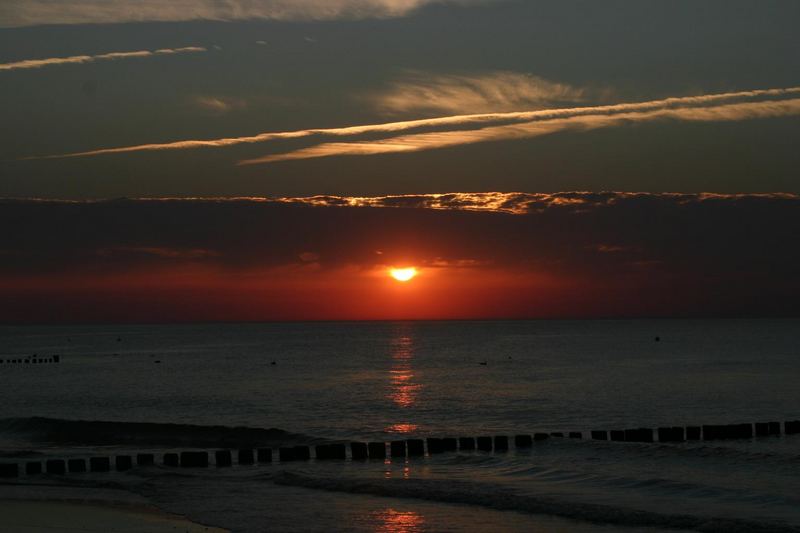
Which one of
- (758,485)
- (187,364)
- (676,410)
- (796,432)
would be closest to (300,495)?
(758,485)

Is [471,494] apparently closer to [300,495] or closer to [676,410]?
[300,495]

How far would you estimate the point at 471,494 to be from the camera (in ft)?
90.4

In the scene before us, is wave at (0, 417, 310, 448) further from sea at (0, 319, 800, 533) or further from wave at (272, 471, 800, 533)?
wave at (272, 471, 800, 533)

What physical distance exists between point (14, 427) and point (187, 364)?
76.9 meters

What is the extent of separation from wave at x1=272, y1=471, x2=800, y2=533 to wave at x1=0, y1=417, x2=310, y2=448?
1380 cm

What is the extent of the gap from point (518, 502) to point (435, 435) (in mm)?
20334

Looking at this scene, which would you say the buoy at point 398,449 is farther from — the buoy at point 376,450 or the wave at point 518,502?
the wave at point 518,502

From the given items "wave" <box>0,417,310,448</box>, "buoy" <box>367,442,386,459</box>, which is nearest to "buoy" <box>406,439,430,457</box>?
"buoy" <box>367,442,386,459</box>

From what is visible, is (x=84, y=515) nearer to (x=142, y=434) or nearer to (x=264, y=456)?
(x=264, y=456)

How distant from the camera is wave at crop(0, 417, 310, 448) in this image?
4562 cm

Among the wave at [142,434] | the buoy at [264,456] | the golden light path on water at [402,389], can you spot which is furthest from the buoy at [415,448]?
the golden light path on water at [402,389]

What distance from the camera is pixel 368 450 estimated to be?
36.1 meters

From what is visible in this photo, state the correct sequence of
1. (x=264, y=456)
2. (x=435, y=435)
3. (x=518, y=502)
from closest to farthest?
(x=518, y=502)
(x=264, y=456)
(x=435, y=435)

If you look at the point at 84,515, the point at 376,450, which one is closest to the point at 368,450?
the point at 376,450
